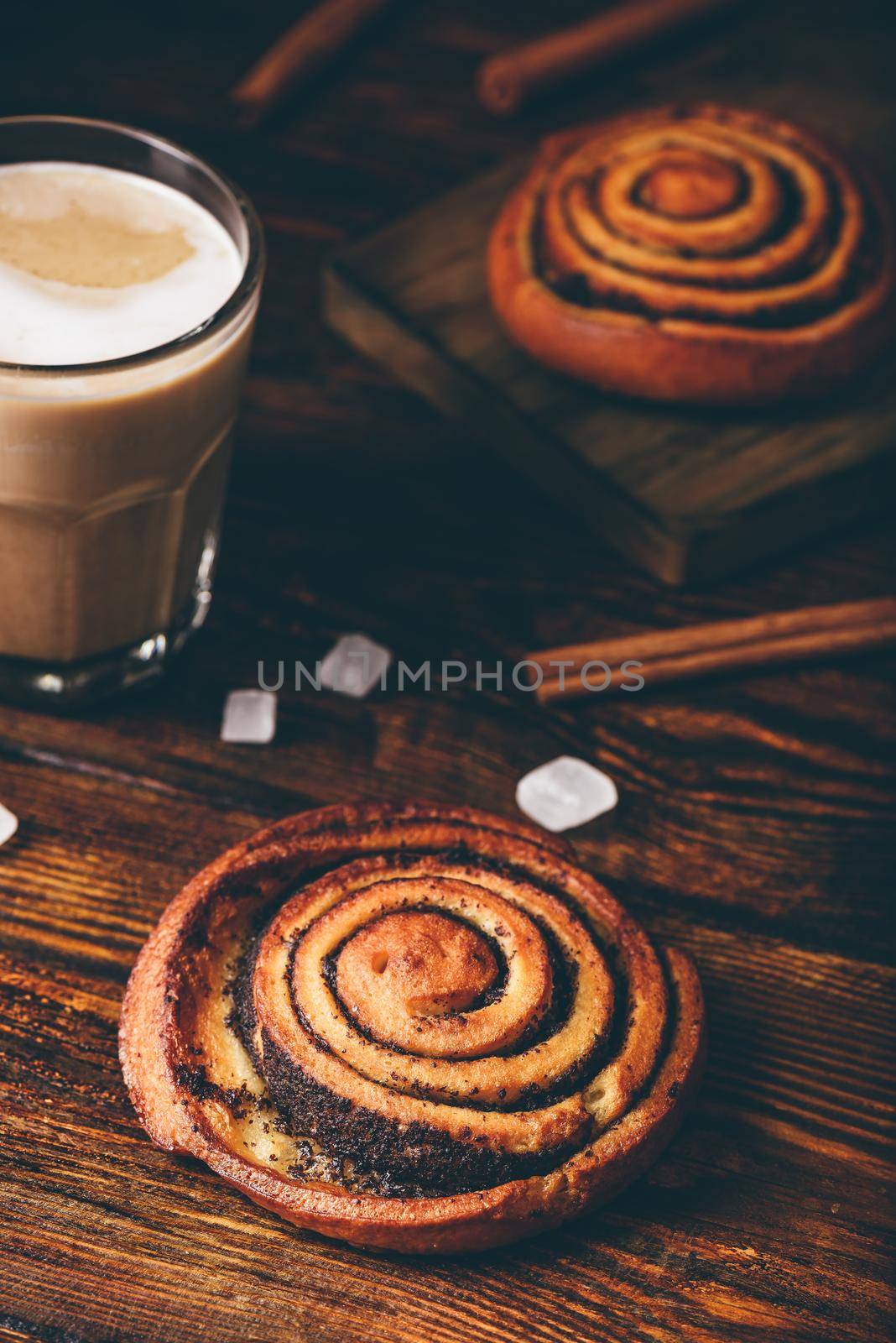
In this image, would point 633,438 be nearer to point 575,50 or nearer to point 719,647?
point 719,647

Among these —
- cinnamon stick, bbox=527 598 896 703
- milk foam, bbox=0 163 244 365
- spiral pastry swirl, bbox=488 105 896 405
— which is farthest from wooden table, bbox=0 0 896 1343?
milk foam, bbox=0 163 244 365

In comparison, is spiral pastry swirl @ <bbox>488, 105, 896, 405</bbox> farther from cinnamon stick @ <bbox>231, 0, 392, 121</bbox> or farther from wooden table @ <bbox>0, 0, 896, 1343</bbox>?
cinnamon stick @ <bbox>231, 0, 392, 121</bbox>

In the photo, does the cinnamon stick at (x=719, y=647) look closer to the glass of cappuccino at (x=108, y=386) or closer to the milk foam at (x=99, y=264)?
the glass of cappuccino at (x=108, y=386)

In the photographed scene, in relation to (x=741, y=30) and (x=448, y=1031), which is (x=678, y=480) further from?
(x=741, y=30)

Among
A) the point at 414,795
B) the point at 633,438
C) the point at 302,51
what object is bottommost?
the point at 414,795

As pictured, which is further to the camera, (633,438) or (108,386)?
(633,438)

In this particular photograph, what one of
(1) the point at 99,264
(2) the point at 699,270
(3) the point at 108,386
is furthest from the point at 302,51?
(3) the point at 108,386
